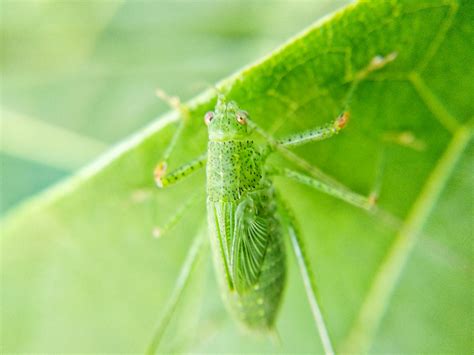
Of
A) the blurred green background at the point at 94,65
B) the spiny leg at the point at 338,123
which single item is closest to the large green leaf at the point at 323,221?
the spiny leg at the point at 338,123

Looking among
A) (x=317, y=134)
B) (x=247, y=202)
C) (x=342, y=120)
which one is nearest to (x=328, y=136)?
(x=317, y=134)

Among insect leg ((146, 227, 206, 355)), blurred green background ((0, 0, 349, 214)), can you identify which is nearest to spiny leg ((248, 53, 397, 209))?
insect leg ((146, 227, 206, 355))

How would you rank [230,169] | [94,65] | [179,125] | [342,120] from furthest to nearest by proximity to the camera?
[94,65] < [230,169] < [179,125] < [342,120]

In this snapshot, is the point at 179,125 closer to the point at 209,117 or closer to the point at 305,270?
the point at 209,117

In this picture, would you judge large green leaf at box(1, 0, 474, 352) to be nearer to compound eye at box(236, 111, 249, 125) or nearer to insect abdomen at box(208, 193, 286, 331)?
compound eye at box(236, 111, 249, 125)

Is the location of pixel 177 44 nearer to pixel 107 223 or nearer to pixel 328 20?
pixel 107 223

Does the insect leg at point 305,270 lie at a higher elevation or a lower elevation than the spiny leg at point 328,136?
lower

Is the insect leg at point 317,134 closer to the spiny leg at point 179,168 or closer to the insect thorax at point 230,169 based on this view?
the insect thorax at point 230,169
